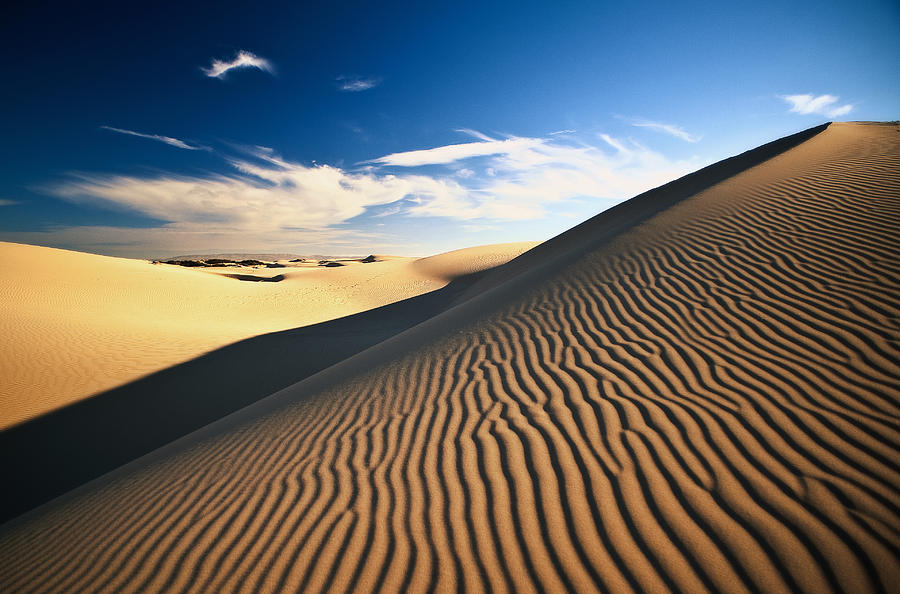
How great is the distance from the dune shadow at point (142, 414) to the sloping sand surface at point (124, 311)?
650 mm

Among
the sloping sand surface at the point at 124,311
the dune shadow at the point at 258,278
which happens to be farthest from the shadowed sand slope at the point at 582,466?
the dune shadow at the point at 258,278

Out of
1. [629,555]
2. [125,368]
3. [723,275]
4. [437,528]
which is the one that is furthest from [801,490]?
[125,368]

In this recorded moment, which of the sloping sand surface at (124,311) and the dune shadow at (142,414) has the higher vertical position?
the sloping sand surface at (124,311)

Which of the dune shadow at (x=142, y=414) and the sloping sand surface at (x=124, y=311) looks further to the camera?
the sloping sand surface at (x=124, y=311)

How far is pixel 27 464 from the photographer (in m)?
5.00

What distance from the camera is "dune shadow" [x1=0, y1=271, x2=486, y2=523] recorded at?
4.86 metres

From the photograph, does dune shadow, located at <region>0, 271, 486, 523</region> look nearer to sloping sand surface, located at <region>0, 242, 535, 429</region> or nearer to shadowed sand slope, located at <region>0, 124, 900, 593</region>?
sloping sand surface, located at <region>0, 242, 535, 429</region>

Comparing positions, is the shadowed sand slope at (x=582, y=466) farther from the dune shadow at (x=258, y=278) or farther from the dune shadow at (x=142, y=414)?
the dune shadow at (x=258, y=278)

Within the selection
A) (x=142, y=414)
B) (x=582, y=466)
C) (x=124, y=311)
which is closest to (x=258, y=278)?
(x=124, y=311)

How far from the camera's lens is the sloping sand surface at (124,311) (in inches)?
293

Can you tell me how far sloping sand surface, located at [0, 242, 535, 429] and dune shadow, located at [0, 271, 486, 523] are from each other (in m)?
0.65

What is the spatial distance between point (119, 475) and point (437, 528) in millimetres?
3787

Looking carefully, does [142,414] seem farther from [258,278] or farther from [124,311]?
[258,278]

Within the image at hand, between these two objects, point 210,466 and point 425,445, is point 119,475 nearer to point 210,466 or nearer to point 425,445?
point 210,466
